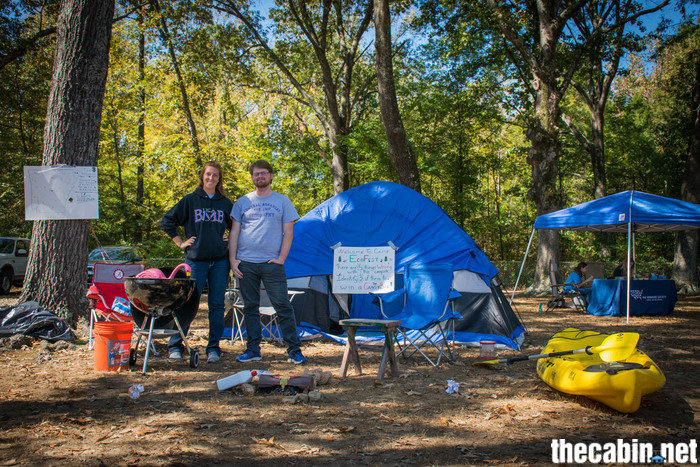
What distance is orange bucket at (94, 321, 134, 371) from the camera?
4.23m

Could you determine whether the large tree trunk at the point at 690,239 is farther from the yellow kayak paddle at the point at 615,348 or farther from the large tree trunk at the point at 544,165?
the yellow kayak paddle at the point at 615,348

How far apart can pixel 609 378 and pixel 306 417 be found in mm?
1926

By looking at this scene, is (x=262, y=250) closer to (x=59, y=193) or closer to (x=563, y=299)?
(x=59, y=193)

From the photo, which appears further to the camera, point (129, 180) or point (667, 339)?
point (129, 180)

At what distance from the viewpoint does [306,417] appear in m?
3.22

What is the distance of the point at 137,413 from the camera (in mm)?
3180

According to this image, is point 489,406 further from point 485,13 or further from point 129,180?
point 129,180

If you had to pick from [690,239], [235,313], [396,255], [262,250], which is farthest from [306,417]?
[690,239]

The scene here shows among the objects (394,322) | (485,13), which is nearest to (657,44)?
(485,13)

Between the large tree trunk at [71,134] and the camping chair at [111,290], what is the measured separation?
0.63 meters

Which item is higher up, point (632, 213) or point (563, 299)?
point (632, 213)

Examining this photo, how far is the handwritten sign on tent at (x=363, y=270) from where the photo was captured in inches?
247

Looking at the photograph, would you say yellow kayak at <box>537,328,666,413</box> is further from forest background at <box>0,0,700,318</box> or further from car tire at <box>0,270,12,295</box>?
car tire at <box>0,270,12,295</box>

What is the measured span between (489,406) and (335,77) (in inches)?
635
